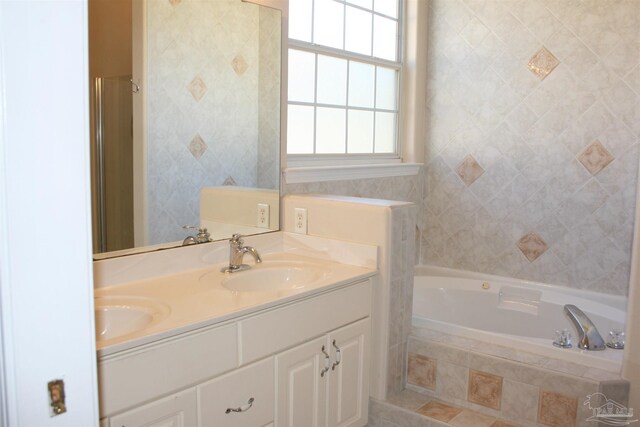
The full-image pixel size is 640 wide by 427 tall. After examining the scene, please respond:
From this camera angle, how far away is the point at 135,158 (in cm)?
192

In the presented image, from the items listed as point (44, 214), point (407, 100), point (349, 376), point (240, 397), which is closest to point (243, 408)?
point (240, 397)

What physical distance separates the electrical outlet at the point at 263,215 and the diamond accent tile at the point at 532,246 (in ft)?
5.47

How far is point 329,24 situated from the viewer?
3.15 metres

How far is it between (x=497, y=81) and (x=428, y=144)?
0.59 metres

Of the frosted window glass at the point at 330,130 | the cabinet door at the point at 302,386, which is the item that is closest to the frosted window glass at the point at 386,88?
the frosted window glass at the point at 330,130

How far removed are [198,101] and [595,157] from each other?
2141mm

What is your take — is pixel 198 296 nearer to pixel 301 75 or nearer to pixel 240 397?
pixel 240 397

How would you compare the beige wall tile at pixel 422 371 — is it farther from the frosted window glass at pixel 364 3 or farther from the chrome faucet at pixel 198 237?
the frosted window glass at pixel 364 3

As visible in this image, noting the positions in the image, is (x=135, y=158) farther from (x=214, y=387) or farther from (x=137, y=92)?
(x=214, y=387)

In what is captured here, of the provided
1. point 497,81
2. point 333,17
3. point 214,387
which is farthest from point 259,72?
point 497,81

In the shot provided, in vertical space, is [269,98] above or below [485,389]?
above

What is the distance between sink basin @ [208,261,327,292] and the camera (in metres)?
2.18

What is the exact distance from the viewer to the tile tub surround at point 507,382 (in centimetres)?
204

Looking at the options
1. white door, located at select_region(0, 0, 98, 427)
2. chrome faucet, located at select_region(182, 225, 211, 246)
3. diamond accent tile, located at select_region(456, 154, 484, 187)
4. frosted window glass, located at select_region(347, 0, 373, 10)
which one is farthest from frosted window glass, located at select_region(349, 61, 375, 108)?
white door, located at select_region(0, 0, 98, 427)
